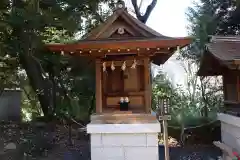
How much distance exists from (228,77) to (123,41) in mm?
3042

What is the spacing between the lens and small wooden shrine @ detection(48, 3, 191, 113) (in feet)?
15.2

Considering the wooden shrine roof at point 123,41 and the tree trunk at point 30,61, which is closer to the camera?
the wooden shrine roof at point 123,41

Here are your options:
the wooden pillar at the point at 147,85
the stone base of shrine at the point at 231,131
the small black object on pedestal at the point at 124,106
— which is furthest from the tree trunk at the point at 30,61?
the stone base of shrine at the point at 231,131

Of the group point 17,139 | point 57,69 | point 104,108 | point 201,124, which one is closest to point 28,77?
point 57,69

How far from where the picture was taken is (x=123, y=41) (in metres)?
4.65

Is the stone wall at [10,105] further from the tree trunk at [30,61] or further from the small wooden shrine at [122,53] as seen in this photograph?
the small wooden shrine at [122,53]

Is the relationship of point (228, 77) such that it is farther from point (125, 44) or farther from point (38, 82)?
point (38, 82)

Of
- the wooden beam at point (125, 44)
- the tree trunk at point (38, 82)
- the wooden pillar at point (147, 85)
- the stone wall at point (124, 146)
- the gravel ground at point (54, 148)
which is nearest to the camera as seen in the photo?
the wooden beam at point (125, 44)

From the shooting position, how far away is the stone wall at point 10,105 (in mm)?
11141

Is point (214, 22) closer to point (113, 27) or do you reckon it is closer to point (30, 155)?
point (113, 27)

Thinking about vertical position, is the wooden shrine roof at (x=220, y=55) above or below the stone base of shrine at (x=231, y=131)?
above

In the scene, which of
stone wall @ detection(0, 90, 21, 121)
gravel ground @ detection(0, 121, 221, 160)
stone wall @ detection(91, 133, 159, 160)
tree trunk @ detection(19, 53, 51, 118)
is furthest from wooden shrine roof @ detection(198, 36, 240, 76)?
stone wall @ detection(0, 90, 21, 121)

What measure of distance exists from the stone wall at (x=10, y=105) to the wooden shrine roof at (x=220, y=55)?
26.7 feet

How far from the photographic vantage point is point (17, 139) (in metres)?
7.68
